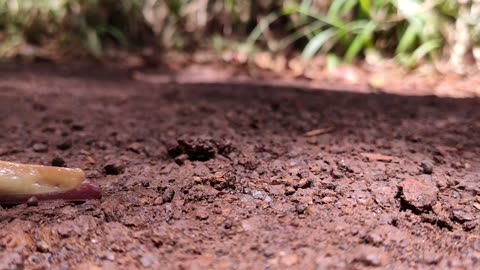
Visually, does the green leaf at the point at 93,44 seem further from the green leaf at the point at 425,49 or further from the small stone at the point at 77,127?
the green leaf at the point at 425,49

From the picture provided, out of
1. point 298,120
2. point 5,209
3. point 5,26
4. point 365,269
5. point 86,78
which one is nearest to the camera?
point 365,269

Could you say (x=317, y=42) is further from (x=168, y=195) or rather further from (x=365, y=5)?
(x=168, y=195)

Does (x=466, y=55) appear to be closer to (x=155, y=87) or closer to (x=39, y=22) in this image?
(x=155, y=87)

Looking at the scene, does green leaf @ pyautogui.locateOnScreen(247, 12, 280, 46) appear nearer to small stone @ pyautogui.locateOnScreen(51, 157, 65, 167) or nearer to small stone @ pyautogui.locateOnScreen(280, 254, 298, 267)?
small stone @ pyautogui.locateOnScreen(51, 157, 65, 167)

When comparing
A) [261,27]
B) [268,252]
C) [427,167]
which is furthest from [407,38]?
[268,252]

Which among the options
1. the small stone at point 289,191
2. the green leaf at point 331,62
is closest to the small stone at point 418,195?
the small stone at point 289,191

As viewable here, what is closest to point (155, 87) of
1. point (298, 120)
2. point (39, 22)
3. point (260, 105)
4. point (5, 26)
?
point (260, 105)
